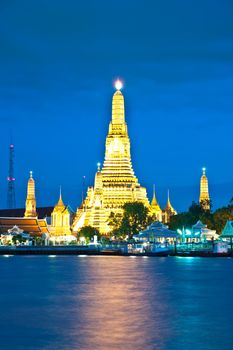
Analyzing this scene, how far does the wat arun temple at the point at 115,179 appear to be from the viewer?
126375 mm

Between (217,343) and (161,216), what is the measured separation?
111m

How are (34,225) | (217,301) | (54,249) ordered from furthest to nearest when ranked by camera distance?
1. (34,225)
2. (54,249)
3. (217,301)

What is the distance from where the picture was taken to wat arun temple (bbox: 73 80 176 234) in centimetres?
12638

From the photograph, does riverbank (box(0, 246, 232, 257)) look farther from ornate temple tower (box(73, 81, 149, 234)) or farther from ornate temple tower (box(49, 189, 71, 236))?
ornate temple tower (box(49, 189, 71, 236))

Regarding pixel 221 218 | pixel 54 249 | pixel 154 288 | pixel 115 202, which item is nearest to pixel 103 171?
pixel 115 202

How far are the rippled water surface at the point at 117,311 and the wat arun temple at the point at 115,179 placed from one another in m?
58.5

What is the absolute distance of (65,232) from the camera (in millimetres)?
144125

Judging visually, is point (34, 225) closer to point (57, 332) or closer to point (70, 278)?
point (70, 278)

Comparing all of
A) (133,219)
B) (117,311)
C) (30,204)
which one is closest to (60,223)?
(30,204)

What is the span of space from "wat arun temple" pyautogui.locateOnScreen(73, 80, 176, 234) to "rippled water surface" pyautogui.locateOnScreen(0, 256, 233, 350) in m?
58.5

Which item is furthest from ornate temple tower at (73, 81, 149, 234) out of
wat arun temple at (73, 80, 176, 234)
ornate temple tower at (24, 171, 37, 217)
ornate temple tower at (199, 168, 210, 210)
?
ornate temple tower at (24, 171, 37, 217)

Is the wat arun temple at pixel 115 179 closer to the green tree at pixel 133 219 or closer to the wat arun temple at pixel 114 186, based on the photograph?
the wat arun temple at pixel 114 186

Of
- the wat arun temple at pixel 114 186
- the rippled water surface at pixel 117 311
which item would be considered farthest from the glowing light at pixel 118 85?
the rippled water surface at pixel 117 311

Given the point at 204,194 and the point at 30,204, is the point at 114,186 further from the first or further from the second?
the point at 30,204
